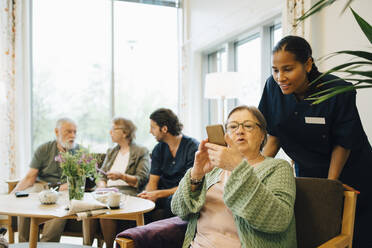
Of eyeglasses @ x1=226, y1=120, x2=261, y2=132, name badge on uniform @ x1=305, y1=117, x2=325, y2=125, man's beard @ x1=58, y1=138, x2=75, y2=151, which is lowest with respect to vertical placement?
man's beard @ x1=58, y1=138, x2=75, y2=151

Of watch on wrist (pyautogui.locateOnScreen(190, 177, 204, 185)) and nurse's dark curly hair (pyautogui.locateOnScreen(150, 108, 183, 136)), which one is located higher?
nurse's dark curly hair (pyautogui.locateOnScreen(150, 108, 183, 136))

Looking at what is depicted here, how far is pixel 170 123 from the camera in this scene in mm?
2721

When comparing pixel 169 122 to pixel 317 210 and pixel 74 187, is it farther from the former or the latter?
pixel 317 210

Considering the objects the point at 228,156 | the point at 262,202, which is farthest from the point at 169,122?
the point at 262,202

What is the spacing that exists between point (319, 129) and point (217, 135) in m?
0.58

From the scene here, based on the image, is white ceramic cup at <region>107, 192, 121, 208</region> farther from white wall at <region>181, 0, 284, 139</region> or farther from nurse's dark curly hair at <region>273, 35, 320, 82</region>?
white wall at <region>181, 0, 284, 139</region>

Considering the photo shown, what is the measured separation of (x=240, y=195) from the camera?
1.22 meters

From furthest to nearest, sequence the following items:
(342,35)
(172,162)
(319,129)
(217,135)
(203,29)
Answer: (203,29) < (172,162) < (342,35) < (319,129) < (217,135)

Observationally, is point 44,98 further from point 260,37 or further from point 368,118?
point 368,118

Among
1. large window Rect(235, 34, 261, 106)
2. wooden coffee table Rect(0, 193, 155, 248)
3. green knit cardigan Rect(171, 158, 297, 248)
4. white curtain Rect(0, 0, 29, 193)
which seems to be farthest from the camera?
white curtain Rect(0, 0, 29, 193)

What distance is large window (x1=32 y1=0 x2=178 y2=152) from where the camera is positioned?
14.7 feet

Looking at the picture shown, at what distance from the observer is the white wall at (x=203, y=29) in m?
3.28

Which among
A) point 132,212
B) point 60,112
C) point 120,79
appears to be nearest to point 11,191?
point 132,212

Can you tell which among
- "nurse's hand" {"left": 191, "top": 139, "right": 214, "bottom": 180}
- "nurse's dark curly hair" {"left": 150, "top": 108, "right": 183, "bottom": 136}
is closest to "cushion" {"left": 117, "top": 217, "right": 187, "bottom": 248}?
"nurse's hand" {"left": 191, "top": 139, "right": 214, "bottom": 180}
